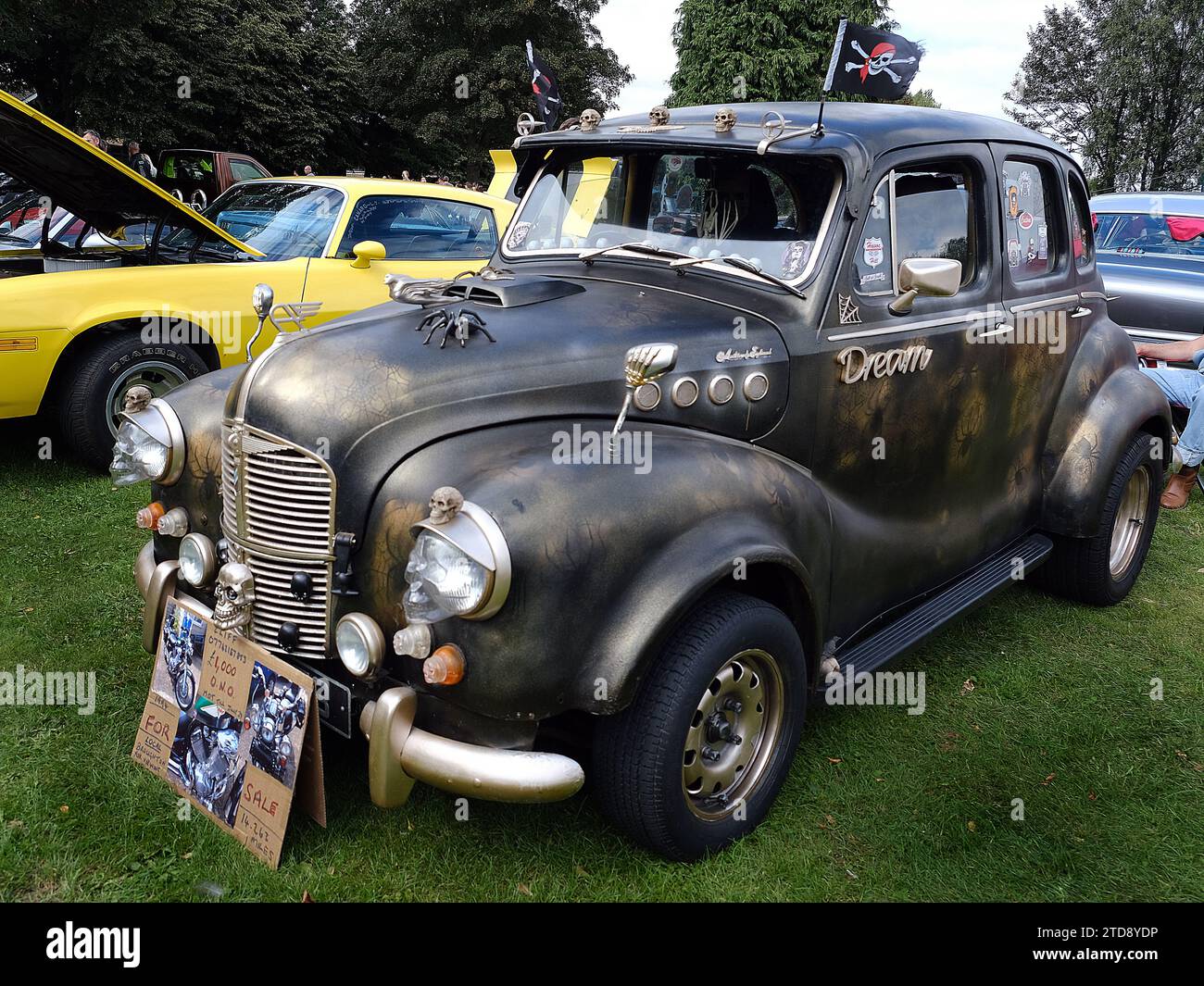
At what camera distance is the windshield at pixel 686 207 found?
340cm

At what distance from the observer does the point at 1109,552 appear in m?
4.77

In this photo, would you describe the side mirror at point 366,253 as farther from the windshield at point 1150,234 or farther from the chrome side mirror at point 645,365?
the windshield at point 1150,234

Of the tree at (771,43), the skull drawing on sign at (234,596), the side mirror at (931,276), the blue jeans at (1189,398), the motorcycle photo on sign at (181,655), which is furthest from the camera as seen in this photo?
the tree at (771,43)

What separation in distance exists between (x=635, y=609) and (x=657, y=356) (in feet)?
2.39

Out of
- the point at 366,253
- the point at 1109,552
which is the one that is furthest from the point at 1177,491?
the point at 366,253

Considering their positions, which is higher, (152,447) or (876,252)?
(876,252)

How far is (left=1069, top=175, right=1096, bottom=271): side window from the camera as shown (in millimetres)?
4672

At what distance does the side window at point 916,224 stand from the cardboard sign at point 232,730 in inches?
91.3

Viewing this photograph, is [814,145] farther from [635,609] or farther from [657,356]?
[635,609]

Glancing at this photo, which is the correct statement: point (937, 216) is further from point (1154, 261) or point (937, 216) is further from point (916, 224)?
point (1154, 261)

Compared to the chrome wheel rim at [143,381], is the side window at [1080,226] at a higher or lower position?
higher

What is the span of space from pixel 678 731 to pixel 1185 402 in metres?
5.02

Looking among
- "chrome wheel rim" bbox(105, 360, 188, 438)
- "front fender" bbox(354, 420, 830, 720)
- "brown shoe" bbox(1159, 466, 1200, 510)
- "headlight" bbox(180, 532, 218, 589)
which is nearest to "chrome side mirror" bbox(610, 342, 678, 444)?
"front fender" bbox(354, 420, 830, 720)

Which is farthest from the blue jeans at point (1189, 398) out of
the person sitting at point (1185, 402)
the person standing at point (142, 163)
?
the person standing at point (142, 163)
